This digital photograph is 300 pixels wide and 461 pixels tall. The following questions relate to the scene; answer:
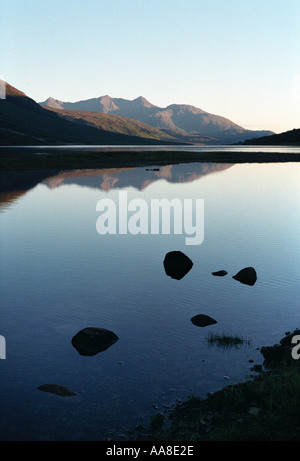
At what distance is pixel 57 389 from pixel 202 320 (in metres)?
6.81

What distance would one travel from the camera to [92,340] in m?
15.9

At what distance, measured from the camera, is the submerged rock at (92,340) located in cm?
1575

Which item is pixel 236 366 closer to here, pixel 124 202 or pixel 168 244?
pixel 168 244

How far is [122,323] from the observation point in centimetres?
1803

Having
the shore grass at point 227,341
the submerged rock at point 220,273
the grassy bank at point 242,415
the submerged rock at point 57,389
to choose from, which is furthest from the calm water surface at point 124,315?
the grassy bank at point 242,415

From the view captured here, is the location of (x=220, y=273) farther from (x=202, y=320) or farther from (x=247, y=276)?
(x=202, y=320)

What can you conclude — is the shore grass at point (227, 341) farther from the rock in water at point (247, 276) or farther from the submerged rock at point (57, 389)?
the rock in water at point (247, 276)

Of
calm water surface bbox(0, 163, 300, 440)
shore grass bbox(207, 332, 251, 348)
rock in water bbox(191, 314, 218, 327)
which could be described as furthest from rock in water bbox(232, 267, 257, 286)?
shore grass bbox(207, 332, 251, 348)

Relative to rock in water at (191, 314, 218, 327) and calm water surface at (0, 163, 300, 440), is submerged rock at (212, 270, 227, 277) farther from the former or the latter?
rock in water at (191, 314, 218, 327)

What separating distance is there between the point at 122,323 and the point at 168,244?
15.3m

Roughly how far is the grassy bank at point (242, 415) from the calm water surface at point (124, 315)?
559 mm

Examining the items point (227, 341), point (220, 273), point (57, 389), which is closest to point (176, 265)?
point (220, 273)

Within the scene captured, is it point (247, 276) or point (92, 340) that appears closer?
point (92, 340)
